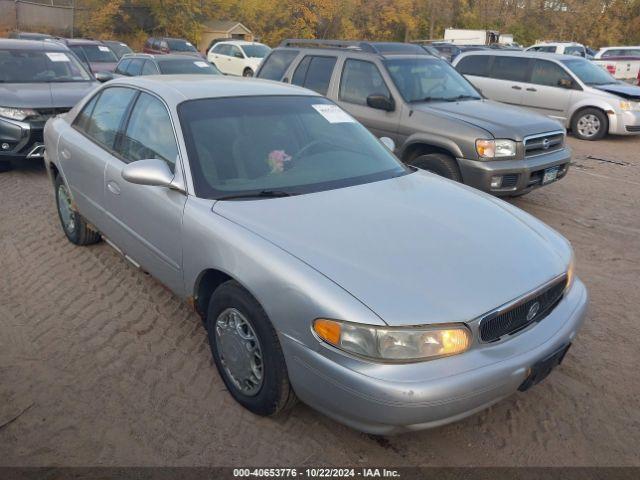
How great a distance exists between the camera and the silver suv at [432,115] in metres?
5.71

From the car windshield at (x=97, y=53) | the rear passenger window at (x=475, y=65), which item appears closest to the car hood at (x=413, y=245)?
the rear passenger window at (x=475, y=65)

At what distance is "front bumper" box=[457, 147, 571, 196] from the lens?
5613mm

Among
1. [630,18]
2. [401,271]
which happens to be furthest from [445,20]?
[401,271]

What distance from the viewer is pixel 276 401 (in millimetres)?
2676

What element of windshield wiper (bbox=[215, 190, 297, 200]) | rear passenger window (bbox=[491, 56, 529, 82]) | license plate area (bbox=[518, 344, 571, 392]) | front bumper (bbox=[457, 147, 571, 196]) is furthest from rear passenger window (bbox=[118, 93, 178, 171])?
rear passenger window (bbox=[491, 56, 529, 82])

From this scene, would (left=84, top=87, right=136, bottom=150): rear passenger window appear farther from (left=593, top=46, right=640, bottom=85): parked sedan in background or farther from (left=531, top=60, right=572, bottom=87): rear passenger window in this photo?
(left=593, top=46, right=640, bottom=85): parked sedan in background

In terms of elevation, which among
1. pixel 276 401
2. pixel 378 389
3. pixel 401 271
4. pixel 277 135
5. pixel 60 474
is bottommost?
pixel 60 474

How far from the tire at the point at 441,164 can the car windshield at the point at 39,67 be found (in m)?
5.58

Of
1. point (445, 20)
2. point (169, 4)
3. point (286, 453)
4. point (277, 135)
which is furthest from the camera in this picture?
point (445, 20)

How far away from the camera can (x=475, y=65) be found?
A: 1230 centimetres

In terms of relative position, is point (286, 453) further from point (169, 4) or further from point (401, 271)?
point (169, 4)

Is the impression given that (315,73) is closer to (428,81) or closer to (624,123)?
(428,81)

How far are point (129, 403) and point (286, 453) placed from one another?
3.15ft

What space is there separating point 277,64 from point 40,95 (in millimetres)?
3273
